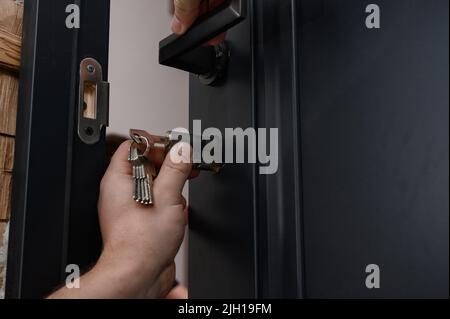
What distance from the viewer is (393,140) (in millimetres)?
358

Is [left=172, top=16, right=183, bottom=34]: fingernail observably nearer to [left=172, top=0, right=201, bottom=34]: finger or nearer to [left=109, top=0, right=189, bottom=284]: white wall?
[left=172, top=0, right=201, bottom=34]: finger

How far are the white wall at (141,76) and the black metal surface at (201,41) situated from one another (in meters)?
0.48

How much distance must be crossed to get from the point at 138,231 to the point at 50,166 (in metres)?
0.12

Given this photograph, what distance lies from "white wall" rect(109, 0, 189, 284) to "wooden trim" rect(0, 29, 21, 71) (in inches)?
18.4

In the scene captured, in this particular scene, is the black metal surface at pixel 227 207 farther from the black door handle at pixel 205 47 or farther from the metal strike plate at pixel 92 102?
the metal strike plate at pixel 92 102

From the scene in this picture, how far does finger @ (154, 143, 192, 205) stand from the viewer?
47 cm

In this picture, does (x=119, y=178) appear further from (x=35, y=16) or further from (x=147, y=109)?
(x=147, y=109)

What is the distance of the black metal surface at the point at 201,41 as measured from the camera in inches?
15.9

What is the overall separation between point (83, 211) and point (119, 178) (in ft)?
0.18

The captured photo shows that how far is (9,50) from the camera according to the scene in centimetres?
46

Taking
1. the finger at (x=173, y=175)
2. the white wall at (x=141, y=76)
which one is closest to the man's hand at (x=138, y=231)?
the finger at (x=173, y=175)

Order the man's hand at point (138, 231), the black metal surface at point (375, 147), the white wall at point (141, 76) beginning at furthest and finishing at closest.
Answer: the white wall at point (141, 76), the man's hand at point (138, 231), the black metal surface at point (375, 147)

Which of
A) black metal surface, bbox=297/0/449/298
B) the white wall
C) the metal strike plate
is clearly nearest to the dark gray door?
black metal surface, bbox=297/0/449/298

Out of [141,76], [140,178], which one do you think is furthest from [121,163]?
[141,76]
